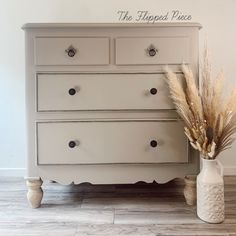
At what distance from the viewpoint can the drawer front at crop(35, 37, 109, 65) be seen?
147cm

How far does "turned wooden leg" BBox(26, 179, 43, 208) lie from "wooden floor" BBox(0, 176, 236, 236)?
4cm

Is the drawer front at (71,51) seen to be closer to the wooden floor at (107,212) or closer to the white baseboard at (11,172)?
the wooden floor at (107,212)

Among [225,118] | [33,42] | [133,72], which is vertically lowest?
[225,118]

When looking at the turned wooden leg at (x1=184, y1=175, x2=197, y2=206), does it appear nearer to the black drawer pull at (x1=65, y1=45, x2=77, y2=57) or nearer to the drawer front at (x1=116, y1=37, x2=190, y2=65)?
the drawer front at (x1=116, y1=37, x2=190, y2=65)

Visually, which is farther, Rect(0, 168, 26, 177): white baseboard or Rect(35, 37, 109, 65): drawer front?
Rect(0, 168, 26, 177): white baseboard

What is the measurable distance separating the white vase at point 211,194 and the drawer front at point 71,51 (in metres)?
0.67

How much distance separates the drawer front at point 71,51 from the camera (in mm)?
1468

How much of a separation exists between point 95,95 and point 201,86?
0.48 metres

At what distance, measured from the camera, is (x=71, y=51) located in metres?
1.47

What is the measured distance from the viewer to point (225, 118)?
1.35 meters

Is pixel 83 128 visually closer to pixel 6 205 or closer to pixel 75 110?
pixel 75 110

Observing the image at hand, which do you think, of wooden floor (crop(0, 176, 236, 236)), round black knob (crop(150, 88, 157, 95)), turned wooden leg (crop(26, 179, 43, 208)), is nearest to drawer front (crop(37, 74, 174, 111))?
round black knob (crop(150, 88, 157, 95))

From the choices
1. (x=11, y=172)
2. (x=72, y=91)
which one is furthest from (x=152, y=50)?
(x=11, y=172)

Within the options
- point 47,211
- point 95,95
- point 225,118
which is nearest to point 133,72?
point 95,95
